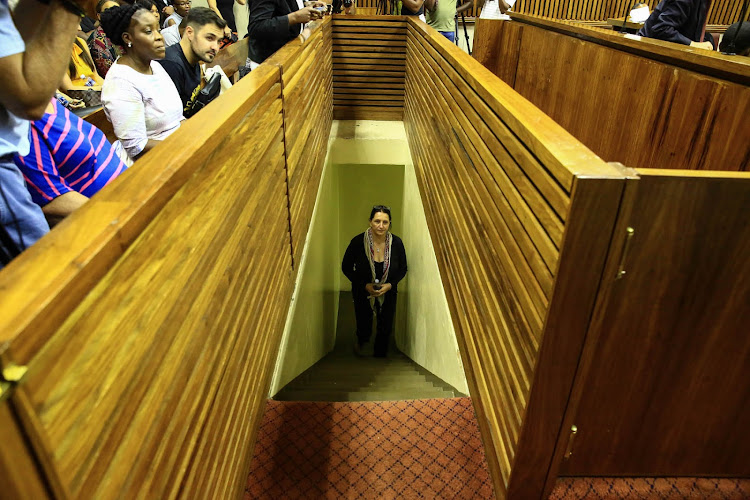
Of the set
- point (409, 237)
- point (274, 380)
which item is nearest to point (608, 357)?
point (274, 380)

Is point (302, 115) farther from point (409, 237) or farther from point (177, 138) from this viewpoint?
point (409, 237)

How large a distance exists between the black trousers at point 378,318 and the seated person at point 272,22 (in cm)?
267

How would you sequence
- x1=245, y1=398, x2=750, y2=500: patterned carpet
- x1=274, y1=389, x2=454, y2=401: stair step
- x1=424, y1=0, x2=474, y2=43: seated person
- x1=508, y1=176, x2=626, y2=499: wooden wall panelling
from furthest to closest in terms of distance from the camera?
x1=424, y1=0, x2=474, y2=43: seated person
x1=274, y1=389, x2=454, y2=401: stair step
x1=245, y1=398, x2=750, y2=500: patterned carpet
x1=508, y1=176, x2=626, y2=499: wooden wall panelling

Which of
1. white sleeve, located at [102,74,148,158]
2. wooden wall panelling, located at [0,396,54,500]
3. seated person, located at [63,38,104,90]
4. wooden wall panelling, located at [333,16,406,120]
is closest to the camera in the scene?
wooden wall panelling, located at [0,396,54,500]

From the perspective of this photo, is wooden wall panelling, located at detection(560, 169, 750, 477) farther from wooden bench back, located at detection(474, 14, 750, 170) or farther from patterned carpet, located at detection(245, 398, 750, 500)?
wooden bench back, located at detection(474, 14, 750, 170)

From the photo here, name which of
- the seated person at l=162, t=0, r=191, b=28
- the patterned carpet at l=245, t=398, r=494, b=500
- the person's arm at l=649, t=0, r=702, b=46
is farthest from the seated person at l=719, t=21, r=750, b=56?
the seated person at l=162, t=0, r=191, b=28

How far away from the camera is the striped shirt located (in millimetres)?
1123

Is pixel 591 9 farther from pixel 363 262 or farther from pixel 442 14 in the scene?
pixel 363 262

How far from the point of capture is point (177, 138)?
3.22ft

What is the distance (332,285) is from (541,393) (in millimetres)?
5088

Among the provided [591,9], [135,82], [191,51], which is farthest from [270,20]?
[591,9]

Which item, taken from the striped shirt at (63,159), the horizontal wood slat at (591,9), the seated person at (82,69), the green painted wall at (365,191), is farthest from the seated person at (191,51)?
the horizontal wood slat at (591,9)

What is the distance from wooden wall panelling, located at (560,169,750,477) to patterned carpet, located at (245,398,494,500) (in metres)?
0.40

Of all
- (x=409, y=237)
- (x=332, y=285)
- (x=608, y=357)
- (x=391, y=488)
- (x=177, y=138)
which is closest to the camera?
(x=177, y=138)
